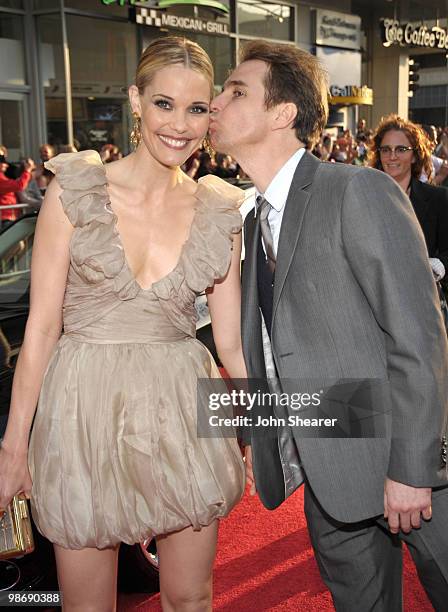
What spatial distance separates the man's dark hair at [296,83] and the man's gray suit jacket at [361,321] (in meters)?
0.19

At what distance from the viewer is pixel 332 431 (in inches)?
86.6

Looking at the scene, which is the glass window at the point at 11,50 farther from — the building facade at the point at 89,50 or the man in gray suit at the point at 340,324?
the man in gray suit at the point at 340,324

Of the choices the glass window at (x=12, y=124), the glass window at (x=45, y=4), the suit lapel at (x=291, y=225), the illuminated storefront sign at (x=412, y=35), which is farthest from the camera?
the illuminated storefront sign at (x=412, y=35)

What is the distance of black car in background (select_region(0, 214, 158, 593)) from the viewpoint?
266 centimetres

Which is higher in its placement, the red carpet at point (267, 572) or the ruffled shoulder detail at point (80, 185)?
the ruffled shoulder detail at point (80, 185)

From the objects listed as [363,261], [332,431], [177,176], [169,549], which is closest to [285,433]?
[332,431]

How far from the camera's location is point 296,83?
2406mm

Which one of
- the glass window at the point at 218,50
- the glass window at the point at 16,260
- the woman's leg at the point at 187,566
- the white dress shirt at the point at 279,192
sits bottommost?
the woman's leg at the point at 187,566

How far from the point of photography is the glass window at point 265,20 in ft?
64.3

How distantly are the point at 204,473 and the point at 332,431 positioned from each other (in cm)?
41

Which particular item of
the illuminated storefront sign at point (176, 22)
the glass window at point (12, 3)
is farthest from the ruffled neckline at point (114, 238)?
the illuminated storefront sign at point (176, 22)

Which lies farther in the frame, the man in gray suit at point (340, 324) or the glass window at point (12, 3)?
the glass window at point (12, 3)

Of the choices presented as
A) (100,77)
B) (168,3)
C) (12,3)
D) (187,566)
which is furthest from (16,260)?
(168,3)

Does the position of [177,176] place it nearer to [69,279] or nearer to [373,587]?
[69,279]
